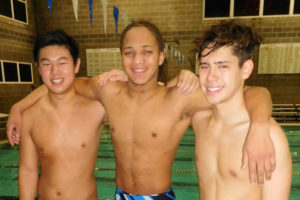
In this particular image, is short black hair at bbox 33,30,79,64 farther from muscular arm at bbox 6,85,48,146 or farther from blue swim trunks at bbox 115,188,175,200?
blue swim trunks at bbox 115,188,175,200

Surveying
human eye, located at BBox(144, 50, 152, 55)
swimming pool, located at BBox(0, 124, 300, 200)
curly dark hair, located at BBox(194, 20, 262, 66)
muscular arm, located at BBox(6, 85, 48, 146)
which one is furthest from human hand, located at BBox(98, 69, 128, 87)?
swimming pool, located at BBox(0, 124, 300, 200)

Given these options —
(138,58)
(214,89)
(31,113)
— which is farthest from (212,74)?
(31,113)

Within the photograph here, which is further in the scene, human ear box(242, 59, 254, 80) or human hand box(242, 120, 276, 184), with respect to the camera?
human ear box(242, 59, 254, 80)

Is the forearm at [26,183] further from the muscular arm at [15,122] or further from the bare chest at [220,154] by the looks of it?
the bare chest at [220,154]

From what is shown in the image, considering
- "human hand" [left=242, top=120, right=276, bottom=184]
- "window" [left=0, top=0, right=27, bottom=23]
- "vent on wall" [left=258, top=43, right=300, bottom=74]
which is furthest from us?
"vent on wall" [left=258, top=43, right=300, bottom=74]

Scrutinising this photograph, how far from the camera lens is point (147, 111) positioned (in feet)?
6.40

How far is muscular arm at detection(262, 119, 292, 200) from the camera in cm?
121

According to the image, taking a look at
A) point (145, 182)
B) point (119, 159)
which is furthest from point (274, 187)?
point (119, 159)

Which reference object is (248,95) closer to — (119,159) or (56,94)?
(119,159)

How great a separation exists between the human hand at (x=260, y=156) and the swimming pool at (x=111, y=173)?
117 inches

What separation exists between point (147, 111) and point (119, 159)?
0.52m

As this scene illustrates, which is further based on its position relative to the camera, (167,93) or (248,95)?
(167,93)

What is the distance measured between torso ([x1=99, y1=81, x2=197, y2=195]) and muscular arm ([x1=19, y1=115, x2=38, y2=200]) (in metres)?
0.76

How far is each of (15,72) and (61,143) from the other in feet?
29.7
